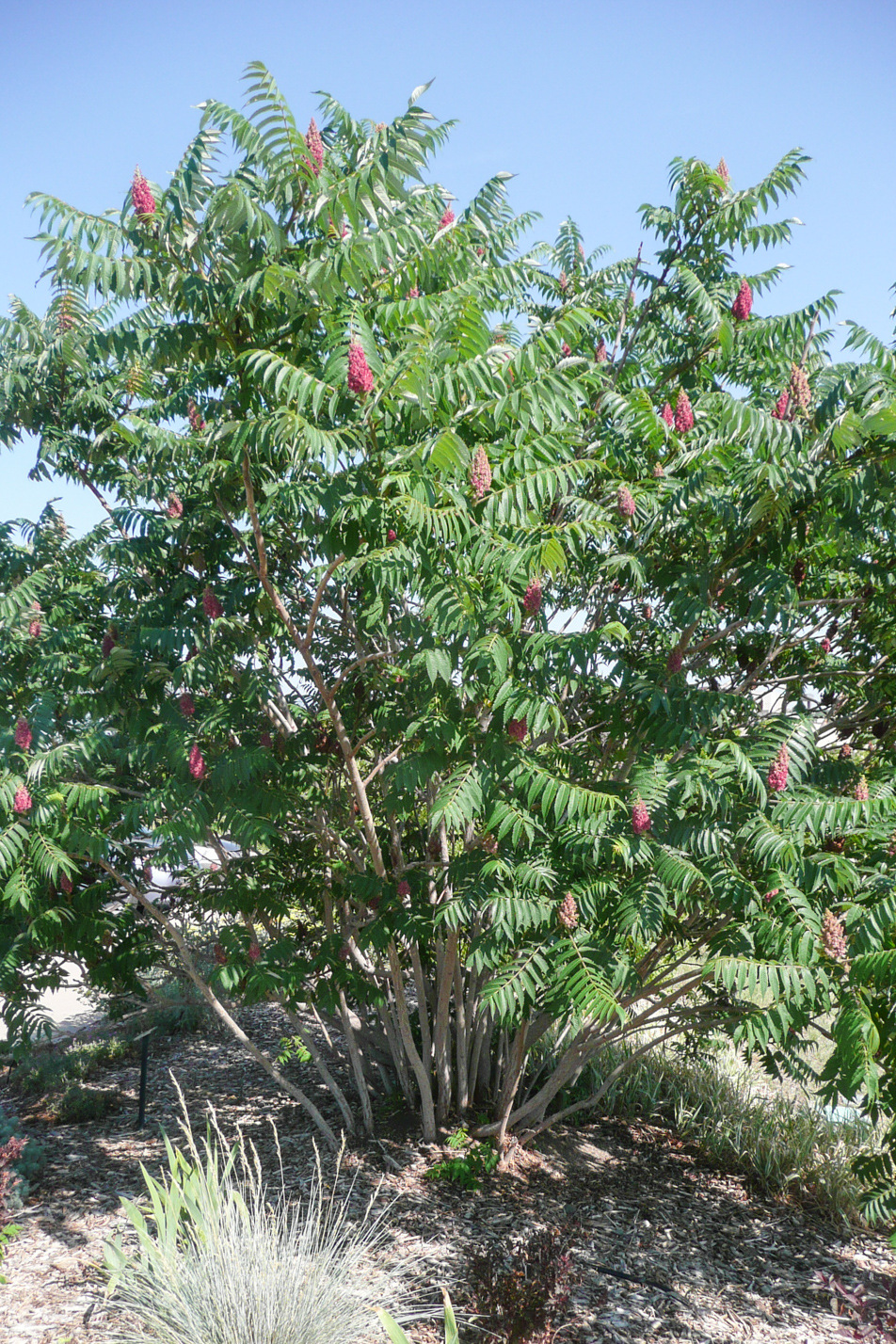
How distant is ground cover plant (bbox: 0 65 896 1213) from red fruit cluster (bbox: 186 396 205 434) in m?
0.03

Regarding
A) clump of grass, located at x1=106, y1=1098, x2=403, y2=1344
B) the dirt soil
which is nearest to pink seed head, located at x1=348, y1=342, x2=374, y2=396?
clump of grass, located at x1=106, y1=1098, x2=403, y2=1344

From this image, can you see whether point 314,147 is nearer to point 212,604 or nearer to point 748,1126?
point 212,604

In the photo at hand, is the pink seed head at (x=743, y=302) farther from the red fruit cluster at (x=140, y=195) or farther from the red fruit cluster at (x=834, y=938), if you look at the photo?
the red fruit cluster at (x=834, y=938)

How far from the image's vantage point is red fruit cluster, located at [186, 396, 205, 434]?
456cm

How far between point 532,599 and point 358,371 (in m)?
1.34

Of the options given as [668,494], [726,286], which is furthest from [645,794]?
[726,286]

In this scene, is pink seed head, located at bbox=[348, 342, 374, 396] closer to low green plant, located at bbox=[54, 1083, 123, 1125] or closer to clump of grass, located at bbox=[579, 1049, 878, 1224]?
clump of grass, located at bbox=[579, 1049, 878, 1224]

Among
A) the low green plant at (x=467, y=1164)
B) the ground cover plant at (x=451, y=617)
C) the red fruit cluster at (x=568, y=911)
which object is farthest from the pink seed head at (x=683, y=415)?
the low green plant at (x=467, y=1164)

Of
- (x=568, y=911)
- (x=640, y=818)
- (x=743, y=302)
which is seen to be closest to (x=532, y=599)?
(x=640, y=818)

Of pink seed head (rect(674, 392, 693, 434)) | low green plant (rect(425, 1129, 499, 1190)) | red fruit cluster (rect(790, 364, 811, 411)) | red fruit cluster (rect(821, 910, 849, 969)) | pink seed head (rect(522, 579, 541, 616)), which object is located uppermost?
pink seed head (rect(674, 392, 693, 434))

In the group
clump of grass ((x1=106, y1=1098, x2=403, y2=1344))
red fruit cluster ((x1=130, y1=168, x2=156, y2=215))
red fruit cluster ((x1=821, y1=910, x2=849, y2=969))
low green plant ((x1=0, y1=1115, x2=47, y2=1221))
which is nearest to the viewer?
clump of grass ((x1=106, y1=1098, x2=403, y2=1344))

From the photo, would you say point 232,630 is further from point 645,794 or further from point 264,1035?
point 264,1035

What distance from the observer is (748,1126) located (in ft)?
19.3

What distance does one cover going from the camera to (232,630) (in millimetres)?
4629
